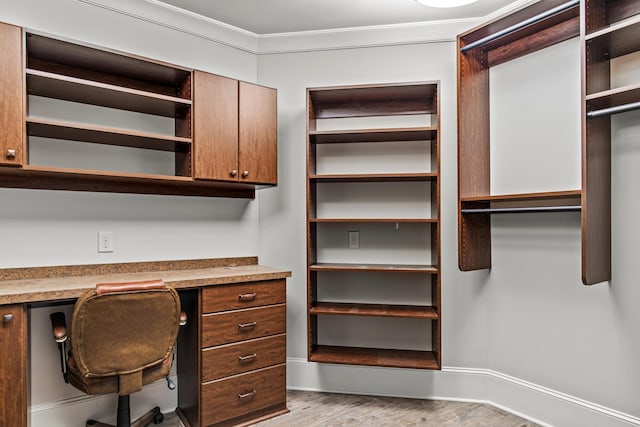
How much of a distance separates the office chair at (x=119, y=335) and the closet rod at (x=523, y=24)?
2.13 meters

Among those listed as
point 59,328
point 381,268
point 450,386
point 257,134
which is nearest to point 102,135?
point 257,134

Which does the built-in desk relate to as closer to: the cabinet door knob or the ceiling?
the cabinet door knob

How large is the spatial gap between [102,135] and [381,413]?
2.30 meters

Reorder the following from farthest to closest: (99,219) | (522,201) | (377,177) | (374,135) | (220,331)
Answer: (374,135), (377,177), (522,201), (99,219), (220,331)

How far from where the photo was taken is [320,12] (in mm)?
2684

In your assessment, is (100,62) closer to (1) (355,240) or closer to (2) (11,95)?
(2) (11,95)

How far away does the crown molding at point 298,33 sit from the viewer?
2.60m

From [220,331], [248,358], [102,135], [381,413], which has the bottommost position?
[381,413]

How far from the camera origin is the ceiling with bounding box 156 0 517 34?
8.40 ft

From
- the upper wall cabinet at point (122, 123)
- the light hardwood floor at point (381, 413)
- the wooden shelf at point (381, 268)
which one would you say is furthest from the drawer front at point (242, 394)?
the upper wall cabinet at point (122, 123)

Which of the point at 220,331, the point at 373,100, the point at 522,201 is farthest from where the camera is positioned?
the point at 373,100

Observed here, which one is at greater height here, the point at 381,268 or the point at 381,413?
the point at 381,268

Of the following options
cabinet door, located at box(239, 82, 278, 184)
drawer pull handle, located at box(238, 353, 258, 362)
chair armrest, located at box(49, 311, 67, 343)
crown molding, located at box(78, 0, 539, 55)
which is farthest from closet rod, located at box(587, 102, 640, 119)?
chair armrest, located at box(49, 311, 67, 343)

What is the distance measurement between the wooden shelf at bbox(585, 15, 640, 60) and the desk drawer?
2216 mm
